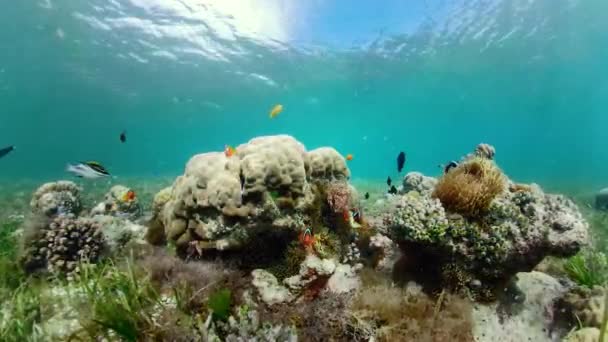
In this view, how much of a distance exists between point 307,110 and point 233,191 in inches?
2033

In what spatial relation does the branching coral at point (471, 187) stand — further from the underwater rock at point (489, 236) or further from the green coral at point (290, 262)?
the green coral at point (290, 262)

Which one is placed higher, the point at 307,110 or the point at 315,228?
the point at 307,110

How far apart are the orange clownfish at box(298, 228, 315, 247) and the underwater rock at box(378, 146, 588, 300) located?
4.28 feet

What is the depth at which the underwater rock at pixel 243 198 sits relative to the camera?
18.3 ft

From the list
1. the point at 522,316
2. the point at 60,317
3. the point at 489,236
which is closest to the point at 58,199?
the point at 60,317

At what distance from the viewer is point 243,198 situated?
226 inches

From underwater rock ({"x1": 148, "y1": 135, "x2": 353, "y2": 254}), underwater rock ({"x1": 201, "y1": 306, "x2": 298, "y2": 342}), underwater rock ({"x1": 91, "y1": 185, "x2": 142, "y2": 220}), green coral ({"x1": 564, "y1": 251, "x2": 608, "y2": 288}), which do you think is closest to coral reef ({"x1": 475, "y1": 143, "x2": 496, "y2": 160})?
green coral ({"x1": 564, "y1": 251, "x2": 608, "y2": 288})

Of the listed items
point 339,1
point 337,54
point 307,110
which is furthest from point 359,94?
point 339,1

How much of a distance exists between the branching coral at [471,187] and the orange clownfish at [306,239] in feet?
6.99

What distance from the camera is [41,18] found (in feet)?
81.0

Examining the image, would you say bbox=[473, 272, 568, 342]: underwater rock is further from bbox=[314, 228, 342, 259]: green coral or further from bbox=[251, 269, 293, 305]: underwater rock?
bbox=[251, 269, 293, 305]: underwater rock

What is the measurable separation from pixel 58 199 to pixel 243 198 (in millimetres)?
7365

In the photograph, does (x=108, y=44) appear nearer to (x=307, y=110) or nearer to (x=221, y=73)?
(x=221, y=73)

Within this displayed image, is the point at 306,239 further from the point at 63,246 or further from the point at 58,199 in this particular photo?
the point at 58,199
